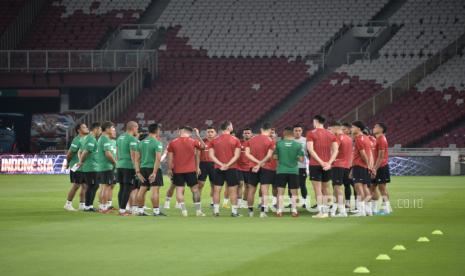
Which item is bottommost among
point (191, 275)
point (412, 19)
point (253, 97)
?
point (191, 275)

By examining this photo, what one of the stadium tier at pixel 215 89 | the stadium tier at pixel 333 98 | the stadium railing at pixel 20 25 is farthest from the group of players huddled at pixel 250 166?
the stadium railing at pixel 20 25

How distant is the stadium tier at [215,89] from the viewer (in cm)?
5952

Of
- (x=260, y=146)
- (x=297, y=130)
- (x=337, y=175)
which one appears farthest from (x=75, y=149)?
(x=337, y=175)

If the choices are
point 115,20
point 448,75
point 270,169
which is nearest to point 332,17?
point 448,75

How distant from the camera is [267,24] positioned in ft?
213

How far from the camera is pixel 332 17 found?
64188 mm

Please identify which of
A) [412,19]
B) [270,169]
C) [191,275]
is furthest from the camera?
[412,19]

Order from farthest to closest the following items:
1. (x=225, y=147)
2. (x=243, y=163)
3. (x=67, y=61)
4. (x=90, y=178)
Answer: (x=67, y=61)
(x=243, y=163)
(x=90, y=178)
(x=225, y=147)

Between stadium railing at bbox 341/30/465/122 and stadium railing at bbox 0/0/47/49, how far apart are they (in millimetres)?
21346

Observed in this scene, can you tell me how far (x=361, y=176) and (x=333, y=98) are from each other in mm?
33961

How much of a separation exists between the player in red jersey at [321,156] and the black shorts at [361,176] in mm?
760

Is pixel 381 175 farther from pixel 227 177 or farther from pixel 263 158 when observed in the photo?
pixel 227 177

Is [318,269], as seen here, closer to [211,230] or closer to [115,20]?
[211,230]

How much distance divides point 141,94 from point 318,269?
4831 centimetres
